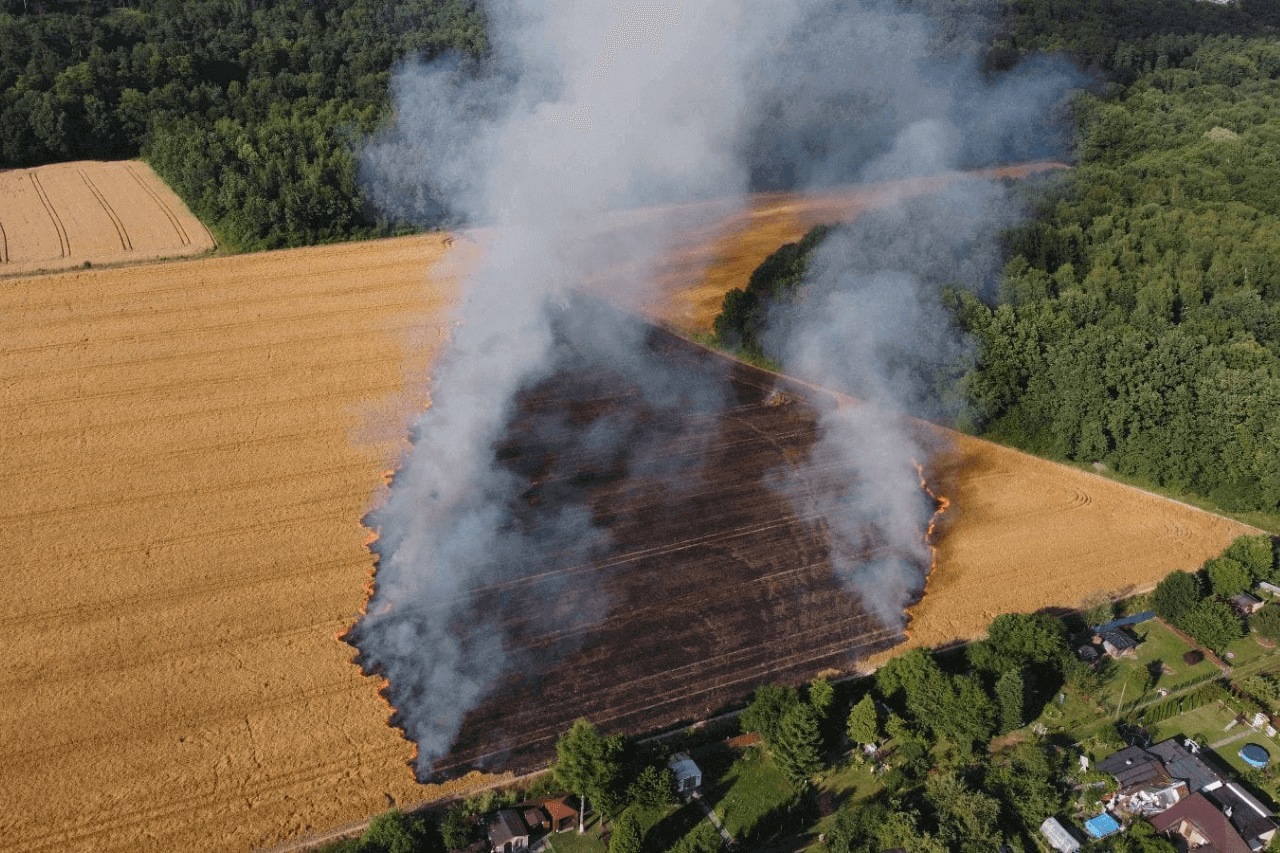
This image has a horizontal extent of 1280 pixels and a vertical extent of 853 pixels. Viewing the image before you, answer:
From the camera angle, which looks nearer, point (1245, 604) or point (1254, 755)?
point (1254, 755)

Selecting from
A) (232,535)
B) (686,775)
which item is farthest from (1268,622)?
(232,535)

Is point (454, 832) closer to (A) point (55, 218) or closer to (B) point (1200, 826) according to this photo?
(B) point (1200, 826)

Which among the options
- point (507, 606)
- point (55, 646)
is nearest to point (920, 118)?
point (507, 606)

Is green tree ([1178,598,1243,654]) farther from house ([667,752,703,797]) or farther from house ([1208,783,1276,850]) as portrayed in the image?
house ([667,752,703,797])

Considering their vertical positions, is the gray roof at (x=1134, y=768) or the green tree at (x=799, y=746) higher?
the green tree at (x=799, y=746)

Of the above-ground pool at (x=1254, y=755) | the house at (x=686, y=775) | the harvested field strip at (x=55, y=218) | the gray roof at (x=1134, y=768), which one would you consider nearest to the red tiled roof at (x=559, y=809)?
the house at (x=686, y=775)

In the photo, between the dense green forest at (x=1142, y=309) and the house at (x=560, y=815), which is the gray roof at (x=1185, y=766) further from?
the house at (x=560, y=815)
